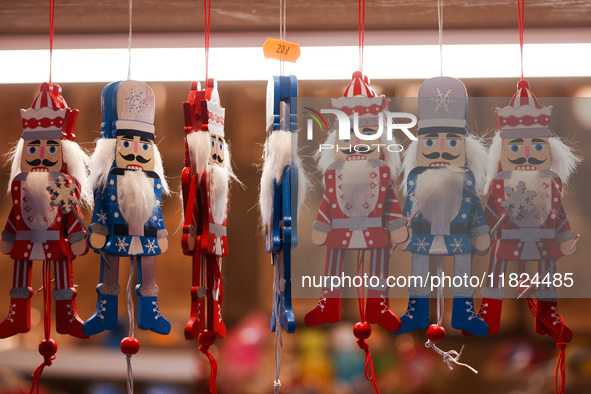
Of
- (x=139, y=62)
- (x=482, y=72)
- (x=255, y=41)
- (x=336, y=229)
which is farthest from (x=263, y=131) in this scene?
(x=336, y=229)

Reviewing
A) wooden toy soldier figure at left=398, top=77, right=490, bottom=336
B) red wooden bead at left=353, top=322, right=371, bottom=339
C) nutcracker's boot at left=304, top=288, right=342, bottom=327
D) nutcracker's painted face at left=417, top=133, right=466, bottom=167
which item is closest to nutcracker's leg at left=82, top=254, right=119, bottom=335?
nutcracker's boot at left=304, top=288, right=342, bottom=327

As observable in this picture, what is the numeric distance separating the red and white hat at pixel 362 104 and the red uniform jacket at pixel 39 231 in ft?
2.21

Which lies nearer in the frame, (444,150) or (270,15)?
(444,150)

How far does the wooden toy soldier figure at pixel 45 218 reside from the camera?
5.26 ft

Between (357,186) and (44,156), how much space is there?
742 millimetres

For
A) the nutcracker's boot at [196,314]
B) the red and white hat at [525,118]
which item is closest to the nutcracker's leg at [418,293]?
the red and white hat at [525,118]

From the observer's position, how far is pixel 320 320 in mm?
1584

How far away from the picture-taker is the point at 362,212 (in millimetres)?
1581

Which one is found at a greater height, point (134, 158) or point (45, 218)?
point (134, 158)

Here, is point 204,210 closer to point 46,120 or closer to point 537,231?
point 46,120

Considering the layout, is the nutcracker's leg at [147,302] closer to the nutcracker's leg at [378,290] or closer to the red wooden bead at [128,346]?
the red wooden bead at [128,346]

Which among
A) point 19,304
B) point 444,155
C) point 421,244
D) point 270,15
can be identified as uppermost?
point 270,15

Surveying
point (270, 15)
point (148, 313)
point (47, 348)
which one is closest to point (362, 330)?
point (148, 313)

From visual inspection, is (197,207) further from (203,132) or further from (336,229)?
(336,229)
